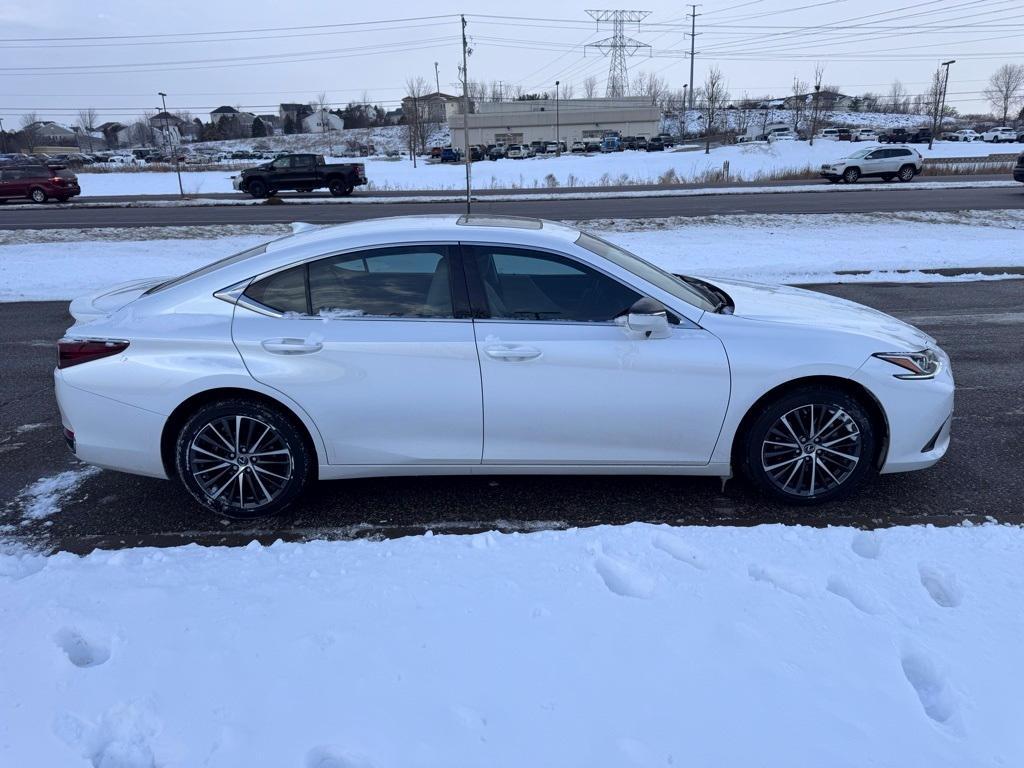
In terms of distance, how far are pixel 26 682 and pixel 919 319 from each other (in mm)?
9182

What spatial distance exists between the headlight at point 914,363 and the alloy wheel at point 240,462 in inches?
129

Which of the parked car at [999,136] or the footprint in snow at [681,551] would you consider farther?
the parked car at [999,136]

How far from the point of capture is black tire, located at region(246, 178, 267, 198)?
31334mm

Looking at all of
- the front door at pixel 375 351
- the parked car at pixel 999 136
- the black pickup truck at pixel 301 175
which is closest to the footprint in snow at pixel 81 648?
the front door at pixel 375 351

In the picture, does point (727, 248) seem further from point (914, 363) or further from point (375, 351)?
point (375, 351)

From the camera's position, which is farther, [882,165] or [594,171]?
[594,171]

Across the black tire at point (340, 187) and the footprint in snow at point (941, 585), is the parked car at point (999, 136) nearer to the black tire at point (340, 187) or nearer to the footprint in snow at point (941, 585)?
the black tire at point (340, 187)

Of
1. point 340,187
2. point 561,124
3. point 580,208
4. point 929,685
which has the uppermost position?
point 561,124

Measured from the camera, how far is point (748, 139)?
80250 mm

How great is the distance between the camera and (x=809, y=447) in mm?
3895

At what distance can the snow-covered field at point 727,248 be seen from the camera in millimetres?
12039

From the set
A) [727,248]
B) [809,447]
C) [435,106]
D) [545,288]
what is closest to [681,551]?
[809,447]

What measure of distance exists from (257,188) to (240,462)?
101ft

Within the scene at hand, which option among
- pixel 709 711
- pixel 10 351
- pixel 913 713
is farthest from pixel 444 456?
pixel 10 351
